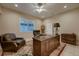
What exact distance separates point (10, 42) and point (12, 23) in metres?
0.50

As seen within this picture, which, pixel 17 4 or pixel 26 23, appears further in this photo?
pixel 26 23

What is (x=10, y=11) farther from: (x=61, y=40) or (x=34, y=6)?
(x=61, y=40)

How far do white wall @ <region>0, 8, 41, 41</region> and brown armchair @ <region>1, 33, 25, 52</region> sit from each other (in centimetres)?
11

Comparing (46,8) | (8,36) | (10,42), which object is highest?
(46,8)

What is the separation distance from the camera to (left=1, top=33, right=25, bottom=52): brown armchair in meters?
2.40

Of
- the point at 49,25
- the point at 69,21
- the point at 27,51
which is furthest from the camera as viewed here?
the point at 49,25

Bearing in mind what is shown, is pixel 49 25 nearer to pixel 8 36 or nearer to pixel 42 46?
pixel 42 46

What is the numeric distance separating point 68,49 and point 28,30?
1.21 meters

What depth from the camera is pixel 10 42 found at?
2.46 m

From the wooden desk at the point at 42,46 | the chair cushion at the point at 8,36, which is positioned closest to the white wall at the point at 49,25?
the wooden desk at the point at 42,46

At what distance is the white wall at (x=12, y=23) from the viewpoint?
2395 millimetres

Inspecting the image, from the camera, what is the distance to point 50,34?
2.63 metres

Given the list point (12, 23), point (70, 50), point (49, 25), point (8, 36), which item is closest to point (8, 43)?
point (8, 36)

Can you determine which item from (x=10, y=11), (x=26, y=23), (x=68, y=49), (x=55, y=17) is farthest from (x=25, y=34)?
(x=68, y=49)
